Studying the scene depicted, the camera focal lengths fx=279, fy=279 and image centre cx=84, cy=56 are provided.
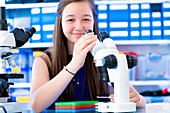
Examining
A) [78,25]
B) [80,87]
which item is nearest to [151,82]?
[80,87]

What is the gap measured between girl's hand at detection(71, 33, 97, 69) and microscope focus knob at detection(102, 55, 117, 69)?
0.24m

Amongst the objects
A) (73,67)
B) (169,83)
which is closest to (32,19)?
(169,83)

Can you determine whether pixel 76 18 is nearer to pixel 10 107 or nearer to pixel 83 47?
pixel 83 47

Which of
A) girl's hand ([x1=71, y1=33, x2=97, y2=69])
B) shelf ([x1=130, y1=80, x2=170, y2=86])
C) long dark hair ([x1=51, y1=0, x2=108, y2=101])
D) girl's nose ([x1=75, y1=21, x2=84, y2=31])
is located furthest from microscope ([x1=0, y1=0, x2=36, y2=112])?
shelf ([x1=130, y1=80, x2=170, y2=86])

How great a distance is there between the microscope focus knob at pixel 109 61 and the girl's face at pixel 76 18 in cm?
57

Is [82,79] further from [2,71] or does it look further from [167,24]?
[167,24]

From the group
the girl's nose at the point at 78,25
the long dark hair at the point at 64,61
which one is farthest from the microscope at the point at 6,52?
the long dark hair at the point at 64,61

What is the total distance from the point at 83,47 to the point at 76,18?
30cm

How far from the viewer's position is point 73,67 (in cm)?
106

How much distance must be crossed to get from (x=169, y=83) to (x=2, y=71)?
212 centimetres

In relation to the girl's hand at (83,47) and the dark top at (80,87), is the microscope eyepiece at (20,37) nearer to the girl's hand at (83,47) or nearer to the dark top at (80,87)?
the girl's hand at (83,47)

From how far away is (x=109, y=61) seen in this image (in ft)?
2.45

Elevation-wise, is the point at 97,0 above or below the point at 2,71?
above

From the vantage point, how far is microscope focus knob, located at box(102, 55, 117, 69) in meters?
0.74
